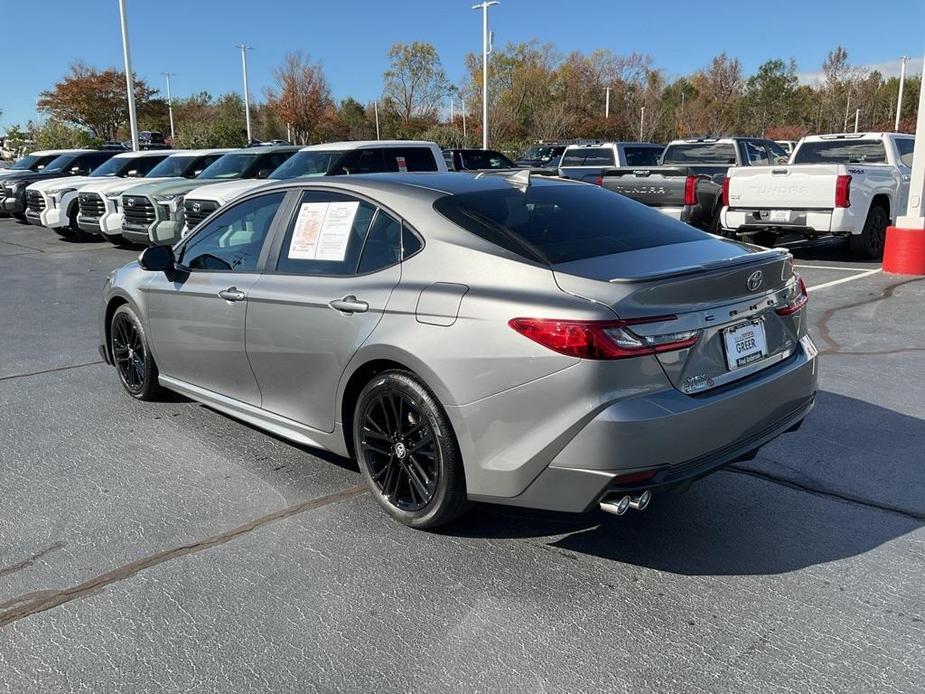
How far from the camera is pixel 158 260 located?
4898 millimetres

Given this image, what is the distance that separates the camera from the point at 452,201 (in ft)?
12.5

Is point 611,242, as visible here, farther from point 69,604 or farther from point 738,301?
point 69,604

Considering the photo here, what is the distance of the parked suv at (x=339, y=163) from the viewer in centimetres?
1201

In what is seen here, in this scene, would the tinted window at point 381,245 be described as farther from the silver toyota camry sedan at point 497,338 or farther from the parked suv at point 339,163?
the parked suv at point 339,163

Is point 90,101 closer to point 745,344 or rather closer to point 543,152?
point 543,152

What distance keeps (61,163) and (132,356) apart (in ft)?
57.1

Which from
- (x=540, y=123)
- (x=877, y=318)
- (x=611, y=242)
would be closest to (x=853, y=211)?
(x=877, y=318)

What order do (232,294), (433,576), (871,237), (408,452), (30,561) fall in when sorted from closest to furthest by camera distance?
1. (433,576)
2. (30,561)
3. (408,452)
4. (232,294)
5. (871,237)

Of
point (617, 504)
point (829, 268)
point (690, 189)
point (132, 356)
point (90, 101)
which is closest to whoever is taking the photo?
point (617, 504)

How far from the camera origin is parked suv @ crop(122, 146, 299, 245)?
1320 cm

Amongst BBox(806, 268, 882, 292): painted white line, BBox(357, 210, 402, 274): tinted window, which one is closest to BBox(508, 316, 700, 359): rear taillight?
BBox(357, 210, 402, 274): tinted window

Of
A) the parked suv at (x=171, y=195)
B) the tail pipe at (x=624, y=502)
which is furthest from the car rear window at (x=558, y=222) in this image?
the parked suv at (x=171, y=195)

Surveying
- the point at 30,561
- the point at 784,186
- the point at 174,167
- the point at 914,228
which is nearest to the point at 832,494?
the point at 30,561

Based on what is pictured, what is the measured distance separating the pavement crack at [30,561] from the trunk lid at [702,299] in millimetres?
2471
